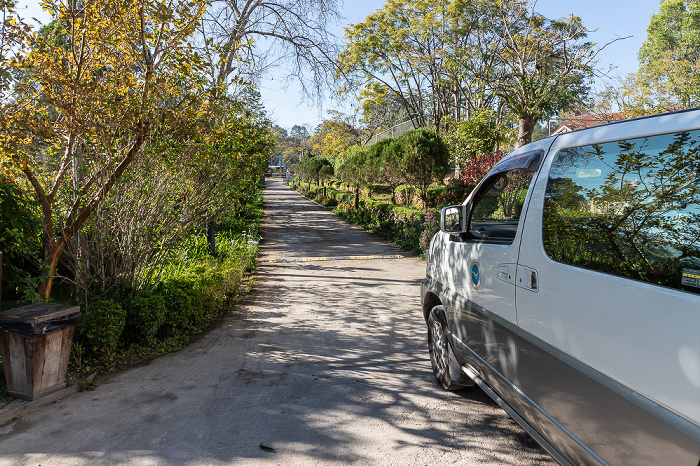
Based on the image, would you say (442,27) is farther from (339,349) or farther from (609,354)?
(609,354)

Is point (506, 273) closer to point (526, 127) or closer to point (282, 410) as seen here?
point (282, 410)

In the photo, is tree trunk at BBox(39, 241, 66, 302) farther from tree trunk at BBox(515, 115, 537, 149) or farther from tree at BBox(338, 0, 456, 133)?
tree at BBox(338, 0, 456, 133)

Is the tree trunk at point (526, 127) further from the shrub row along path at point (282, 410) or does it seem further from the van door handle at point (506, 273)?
the van door handle at point (506, 273)

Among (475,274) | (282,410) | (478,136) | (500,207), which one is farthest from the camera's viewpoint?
(478,136)

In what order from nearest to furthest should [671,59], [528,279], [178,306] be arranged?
[528,279] < [178,306] < [671,59]

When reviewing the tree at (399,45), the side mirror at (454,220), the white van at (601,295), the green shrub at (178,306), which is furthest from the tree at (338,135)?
the white van at (601,295)

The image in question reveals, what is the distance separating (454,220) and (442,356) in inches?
53.6

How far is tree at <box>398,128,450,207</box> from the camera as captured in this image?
16.5m

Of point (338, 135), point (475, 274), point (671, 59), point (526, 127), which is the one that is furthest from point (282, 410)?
point (338, 135)

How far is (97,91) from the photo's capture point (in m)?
4.73

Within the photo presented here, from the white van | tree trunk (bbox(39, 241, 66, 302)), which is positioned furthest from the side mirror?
tree trunk (bbox(39, 241, 66, 302))

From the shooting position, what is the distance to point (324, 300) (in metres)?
7.95

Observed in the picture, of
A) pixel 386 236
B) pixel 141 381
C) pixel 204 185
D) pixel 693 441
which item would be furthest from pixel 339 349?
pixel 386 236

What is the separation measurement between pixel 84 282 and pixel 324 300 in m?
3.71
